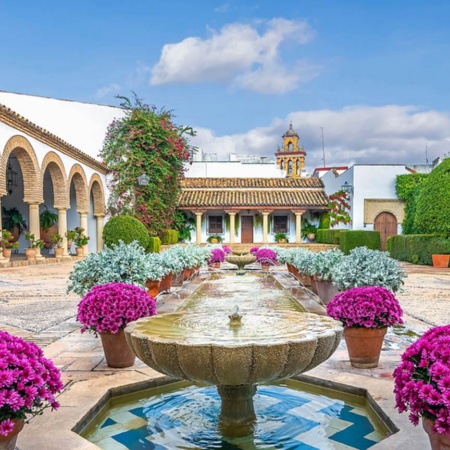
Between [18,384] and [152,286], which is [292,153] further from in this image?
[18,384]

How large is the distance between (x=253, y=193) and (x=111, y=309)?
27.3m

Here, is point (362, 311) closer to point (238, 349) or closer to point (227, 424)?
point (227, 424)

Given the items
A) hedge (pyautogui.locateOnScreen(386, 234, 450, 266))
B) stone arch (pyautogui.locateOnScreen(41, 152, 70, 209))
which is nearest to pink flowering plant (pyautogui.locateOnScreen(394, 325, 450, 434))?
hedge (pyautogui.locateOnScreen(386, 234, 450, 266))

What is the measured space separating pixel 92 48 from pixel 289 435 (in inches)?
404

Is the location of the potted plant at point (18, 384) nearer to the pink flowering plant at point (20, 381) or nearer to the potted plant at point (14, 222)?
the pink flowering plant at point (20, 381)

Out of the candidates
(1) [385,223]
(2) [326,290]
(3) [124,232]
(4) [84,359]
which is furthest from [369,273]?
(1) [385,223]

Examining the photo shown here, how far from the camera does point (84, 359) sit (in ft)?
14.8

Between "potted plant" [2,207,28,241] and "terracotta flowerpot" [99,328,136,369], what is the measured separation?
58.8 ft

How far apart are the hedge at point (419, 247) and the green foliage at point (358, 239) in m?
1.03

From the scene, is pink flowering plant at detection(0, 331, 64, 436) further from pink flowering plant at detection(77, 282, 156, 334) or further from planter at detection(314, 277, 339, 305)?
planter at detection(314, 277, 339, 305)

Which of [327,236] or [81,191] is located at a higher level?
[81,191]

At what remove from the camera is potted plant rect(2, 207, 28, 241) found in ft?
67.2

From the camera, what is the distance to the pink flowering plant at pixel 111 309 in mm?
4020

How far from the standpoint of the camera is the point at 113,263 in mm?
5676
